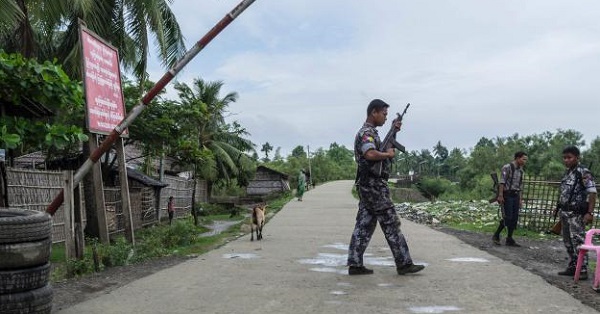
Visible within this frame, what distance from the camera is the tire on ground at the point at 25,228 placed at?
4.06 m

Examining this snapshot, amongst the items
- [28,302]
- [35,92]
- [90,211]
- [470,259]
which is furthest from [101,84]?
[90,211]

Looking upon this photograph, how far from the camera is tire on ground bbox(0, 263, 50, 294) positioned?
13.2 feet

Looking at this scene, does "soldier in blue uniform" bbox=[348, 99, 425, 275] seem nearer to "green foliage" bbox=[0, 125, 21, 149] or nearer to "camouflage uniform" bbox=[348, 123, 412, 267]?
"camouflage uniform" bbox=[348, 123, 412, 267]

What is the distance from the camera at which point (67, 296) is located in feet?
18.1

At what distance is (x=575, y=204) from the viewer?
686 cm

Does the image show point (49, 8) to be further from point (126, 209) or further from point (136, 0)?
point (126, 209)

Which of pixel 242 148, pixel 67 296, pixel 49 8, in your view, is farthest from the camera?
pixel 242 148

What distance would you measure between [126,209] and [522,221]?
949 centimetres

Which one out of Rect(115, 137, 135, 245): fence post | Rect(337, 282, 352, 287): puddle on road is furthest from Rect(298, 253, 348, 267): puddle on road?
Rect(115, 137, 135, 245): fence post

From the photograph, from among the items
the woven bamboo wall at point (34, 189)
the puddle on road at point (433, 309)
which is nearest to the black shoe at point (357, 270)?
the puddle on road at point (433, 309)

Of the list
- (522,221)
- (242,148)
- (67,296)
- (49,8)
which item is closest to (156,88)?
(67,296)

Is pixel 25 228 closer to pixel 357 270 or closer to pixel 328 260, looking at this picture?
pixel 357 270

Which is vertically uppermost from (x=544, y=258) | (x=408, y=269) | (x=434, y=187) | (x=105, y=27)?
(x=105, y=27)

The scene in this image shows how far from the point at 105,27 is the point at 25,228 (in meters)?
11.9
